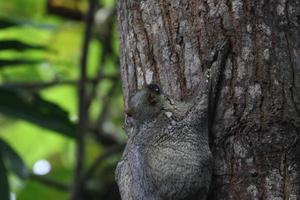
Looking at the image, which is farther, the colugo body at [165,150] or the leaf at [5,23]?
the leaf at [5,23]

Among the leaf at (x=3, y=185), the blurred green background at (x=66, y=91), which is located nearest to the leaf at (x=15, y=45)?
the blurred green background at (x=66, y=91)

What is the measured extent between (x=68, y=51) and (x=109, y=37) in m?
0.37

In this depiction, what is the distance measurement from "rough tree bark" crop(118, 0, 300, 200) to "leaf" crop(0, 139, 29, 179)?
1432 mm

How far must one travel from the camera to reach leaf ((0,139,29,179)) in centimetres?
407

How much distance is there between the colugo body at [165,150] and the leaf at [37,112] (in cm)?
172

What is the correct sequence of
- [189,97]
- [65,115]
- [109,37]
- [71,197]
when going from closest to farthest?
1. [189,97]
2. [65,115]
3. [71,197]
4. [109,37]

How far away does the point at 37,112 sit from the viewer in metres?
4.41

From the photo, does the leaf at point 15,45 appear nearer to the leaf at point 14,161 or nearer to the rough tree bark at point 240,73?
the leaf at point 14,161

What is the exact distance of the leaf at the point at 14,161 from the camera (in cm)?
407

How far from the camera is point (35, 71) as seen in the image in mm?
6035

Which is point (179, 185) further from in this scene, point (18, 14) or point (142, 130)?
point (18, 14)

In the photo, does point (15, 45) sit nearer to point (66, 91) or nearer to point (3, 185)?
point (3, 185)

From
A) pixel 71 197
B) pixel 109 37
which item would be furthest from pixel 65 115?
pixel 109 37

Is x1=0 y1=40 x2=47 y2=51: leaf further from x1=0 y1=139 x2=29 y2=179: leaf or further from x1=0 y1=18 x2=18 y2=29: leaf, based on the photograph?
x1=0 y1=139 x2=29 y2=179: leaf
